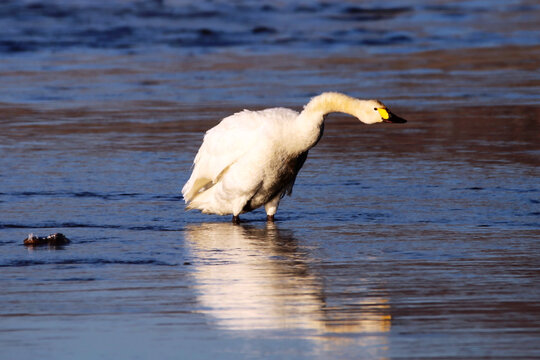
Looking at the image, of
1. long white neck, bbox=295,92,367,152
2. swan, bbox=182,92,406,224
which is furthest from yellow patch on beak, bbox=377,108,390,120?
long white neck, bbox=295,92,367,152

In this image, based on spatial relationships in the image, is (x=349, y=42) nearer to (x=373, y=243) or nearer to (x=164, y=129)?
(x=164, y=129)

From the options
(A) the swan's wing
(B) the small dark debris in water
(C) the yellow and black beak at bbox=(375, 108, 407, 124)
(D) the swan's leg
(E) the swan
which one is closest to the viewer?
(B) the small dark debris in water

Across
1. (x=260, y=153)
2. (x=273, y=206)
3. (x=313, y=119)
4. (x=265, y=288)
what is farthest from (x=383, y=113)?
(x=265, y=288)

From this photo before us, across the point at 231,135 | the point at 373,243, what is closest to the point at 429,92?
the point at 231,135

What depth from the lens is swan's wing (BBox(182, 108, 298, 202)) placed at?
9461 mm

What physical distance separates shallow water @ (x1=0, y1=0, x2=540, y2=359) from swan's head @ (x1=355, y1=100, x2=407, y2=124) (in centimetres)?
73

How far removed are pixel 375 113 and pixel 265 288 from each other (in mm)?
2611

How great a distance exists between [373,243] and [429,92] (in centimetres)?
882

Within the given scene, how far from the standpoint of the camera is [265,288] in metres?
7.02

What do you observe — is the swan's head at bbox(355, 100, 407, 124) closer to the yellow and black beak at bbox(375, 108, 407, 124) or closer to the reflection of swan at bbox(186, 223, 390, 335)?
the yellow and black beak at bbox(375, 108, 407, 124)

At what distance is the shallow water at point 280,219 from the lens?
6.10 m

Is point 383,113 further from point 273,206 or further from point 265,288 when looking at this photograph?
point 265,288

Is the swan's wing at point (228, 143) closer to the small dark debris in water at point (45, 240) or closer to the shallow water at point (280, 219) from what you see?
the shallow water at point (280, 219)

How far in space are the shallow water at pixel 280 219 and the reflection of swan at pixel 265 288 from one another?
0.02 m
